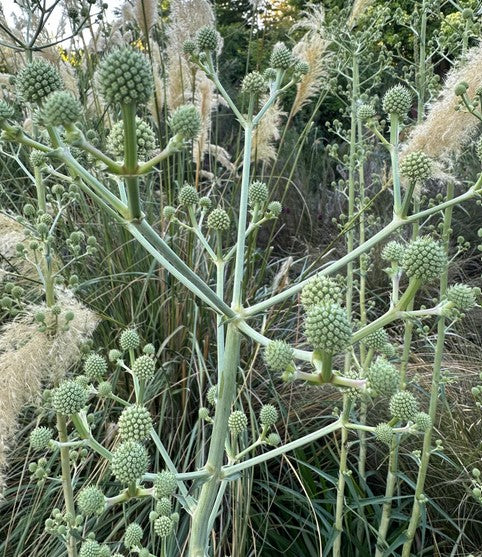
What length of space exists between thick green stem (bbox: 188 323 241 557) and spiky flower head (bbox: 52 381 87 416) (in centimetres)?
36

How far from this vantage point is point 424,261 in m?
1.16

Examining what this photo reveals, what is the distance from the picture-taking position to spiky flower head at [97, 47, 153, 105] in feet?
2.82

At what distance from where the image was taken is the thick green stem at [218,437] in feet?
4.09

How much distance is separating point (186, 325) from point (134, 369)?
2.13 metres

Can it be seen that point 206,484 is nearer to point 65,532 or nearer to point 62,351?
point 65,532

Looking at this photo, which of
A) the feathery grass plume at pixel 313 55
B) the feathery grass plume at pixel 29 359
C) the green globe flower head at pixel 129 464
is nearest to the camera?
the green globe flower head at pixel 129 464

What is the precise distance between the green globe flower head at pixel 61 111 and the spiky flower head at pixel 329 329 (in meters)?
0.53

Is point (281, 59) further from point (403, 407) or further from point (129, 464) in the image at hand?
point (129, 464)

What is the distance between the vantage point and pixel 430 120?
1.98 m

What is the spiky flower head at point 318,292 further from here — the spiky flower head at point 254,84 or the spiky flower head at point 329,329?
the spiky flower head at point 254,84

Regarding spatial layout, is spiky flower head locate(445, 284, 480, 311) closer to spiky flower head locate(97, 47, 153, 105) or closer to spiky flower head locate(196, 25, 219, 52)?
spiky flower head locate(97, 47, 153, 105)

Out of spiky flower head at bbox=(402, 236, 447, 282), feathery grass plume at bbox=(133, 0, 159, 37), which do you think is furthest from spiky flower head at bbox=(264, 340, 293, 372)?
feathery grass plume at bbox=(133, 0, 159, 37)

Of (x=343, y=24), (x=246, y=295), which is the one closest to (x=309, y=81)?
(x=343, y=24)

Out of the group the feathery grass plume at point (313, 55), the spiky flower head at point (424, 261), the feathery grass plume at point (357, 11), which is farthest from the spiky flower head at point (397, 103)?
the feathery grass plume at point (313, 55)
